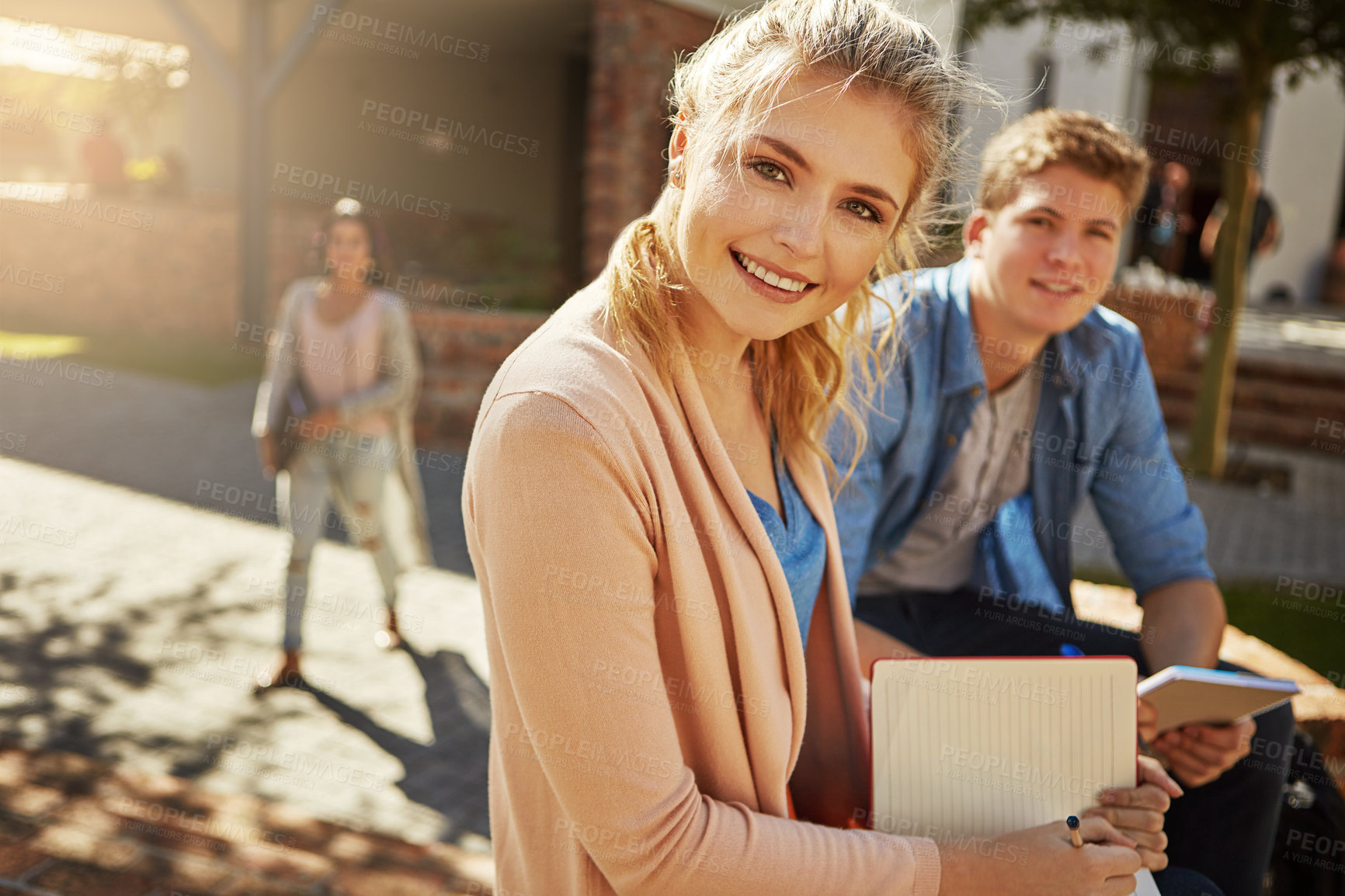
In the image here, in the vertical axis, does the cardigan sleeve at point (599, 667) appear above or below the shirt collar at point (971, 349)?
below

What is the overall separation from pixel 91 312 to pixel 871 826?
14.9 meters

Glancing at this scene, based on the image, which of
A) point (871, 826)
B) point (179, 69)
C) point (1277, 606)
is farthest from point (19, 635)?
point (179, 69)

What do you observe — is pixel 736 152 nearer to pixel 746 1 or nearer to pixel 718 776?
pixel 718 776

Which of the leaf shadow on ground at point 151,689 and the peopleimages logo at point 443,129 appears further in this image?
the peopleimages logo at point 443,129

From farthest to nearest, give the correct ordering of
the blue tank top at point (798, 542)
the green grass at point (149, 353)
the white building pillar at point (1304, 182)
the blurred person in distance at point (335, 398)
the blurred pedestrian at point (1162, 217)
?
the white building pillar at point (1304, 182)
the blurred pedestrian at point (1162, 217)
the green grass at point (149, 353)
the blurred person in distance at point (335, 398)
the blue tank top at point (798, 542)

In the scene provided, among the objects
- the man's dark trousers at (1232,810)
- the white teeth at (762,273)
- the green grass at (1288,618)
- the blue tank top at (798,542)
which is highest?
the white teeth at (762,273)

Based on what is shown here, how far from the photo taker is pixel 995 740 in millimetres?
1749

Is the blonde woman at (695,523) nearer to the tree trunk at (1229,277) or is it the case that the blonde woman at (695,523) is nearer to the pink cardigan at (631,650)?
the pink cardigan at (631,650)

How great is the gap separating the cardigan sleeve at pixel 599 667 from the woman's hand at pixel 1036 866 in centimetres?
12

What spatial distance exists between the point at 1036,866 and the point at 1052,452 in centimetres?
139

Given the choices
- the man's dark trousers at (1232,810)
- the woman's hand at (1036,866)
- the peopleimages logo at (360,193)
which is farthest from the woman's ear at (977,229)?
the peopleimages logo at (360,193)

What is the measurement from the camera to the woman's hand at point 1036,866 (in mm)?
1494

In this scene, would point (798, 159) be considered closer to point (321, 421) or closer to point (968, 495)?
point (968, 495)

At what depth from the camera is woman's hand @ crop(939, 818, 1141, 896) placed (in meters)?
1.49
